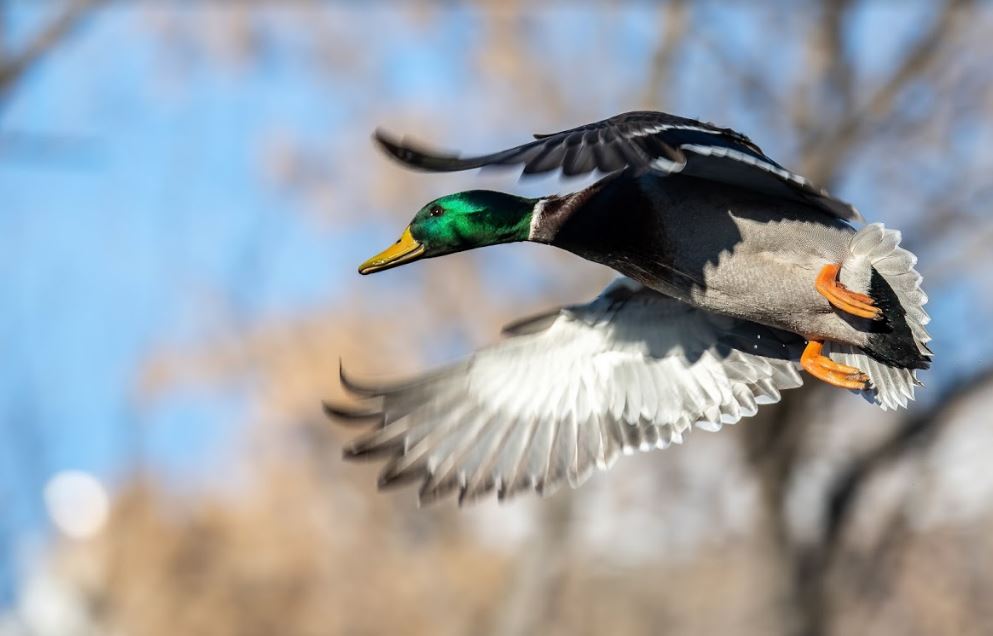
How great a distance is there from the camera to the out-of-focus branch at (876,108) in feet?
27.1

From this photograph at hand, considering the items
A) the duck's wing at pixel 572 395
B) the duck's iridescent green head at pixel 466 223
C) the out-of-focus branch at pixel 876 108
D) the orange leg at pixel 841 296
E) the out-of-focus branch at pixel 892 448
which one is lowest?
the duck's wing at pixel 572 395

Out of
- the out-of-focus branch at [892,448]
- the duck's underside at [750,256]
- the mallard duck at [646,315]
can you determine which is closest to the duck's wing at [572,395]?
the mallard duck at [646,315]

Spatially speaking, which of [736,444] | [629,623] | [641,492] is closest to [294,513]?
[629,623]

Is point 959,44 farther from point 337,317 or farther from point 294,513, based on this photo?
point 294,513

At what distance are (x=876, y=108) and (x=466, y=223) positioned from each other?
515 centimetres

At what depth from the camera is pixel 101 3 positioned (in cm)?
575

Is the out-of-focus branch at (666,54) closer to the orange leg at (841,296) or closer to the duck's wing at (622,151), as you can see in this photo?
the orange leg at (841,296)

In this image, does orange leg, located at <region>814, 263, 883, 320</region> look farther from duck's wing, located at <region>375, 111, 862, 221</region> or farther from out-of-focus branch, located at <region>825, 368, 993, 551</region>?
out-of-focus branch, located at <region>825, 368, 993, 551</region>

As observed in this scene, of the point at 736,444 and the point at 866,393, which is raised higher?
the point at 736,444

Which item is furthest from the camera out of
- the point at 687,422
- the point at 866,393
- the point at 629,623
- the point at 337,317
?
the point at 337,317

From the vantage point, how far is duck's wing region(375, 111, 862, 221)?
9.86ft

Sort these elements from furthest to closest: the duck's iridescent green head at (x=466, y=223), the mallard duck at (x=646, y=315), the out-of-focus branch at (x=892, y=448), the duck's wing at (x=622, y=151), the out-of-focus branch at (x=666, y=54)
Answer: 1. the out-of-focus branch at (x=666, y=54)
2. the out-of-focus branch at (x=892, y=448)
3. the duck's iridescent green head at (x=466, y=223)
4. the mallard duck at (x=646, y=315)
5. the duck's wing at (x=622, y=151)

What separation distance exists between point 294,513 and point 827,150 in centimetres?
745

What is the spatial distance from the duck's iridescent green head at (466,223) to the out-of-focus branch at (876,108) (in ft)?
15.6
